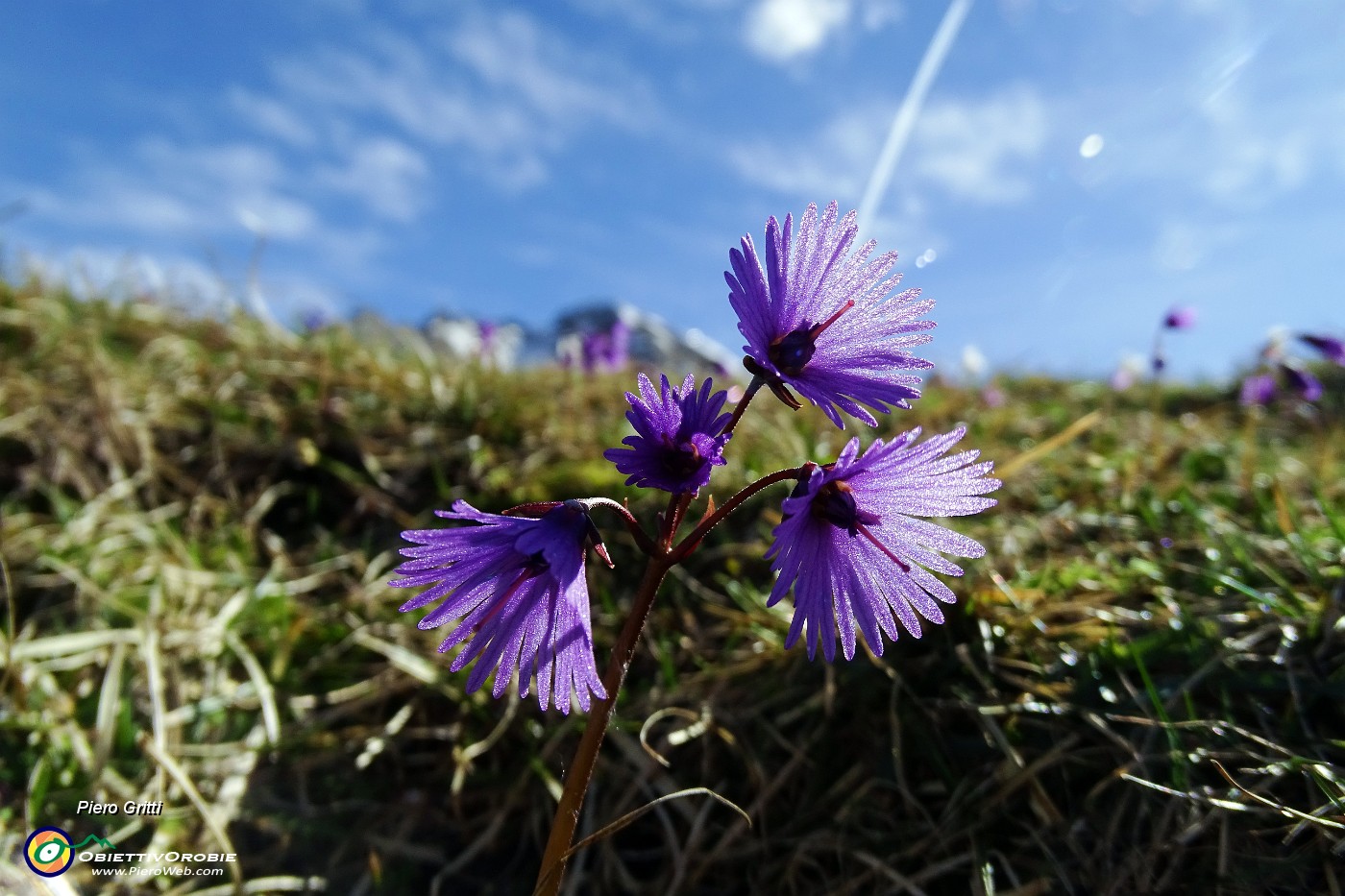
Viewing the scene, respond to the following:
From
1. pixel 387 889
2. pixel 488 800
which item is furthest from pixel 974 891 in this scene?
pixel 387 889

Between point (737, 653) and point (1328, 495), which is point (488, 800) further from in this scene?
point (1328, 495)

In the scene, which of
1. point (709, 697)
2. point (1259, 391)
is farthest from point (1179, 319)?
point (709, 697)

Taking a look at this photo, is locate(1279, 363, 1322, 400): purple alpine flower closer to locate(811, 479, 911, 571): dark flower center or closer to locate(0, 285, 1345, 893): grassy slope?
locate(0, 285, 1345, 893): grassy slope

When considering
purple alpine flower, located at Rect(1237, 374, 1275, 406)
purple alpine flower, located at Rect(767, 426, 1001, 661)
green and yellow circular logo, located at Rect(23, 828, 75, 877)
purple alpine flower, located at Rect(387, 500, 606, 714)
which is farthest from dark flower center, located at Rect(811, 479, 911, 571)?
purple alpine flower, located at Rect(1237, 374, 1275, 406)

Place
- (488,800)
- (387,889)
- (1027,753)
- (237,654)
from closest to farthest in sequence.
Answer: (1027,753), (387,889), (488,800), (237,654)

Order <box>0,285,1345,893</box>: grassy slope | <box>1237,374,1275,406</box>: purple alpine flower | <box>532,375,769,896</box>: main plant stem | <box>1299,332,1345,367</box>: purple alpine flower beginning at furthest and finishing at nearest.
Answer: <box>1237,374,1275,406</box>: purple alpine flower, <box>1299,332,1345,367</box>: purple alpine flower, <box>0,285,1345,893</box>: grassy slope, <box>532,375,769,896</box>: main plant stem

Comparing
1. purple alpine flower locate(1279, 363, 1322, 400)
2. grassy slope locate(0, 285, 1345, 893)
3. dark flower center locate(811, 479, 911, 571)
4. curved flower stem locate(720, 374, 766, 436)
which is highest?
purple alpine flower locate(1279, 363, 1322, 400)
